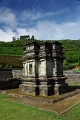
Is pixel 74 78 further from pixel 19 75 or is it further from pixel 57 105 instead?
pixel 57 105

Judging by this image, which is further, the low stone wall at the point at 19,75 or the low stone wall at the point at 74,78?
the low stone wall at the point at 19,75

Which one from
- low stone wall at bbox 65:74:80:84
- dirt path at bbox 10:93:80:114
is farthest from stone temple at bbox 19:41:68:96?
low stone wall at bbox 65:74:80:84

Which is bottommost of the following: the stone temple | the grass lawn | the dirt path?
the dirt path

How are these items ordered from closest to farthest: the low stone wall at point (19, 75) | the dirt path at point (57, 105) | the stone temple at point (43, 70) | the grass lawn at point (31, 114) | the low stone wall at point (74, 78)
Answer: the grass lawn at point (31, 114)
the dirt path at point (57, 105)
the stone temple at point (43, 70)
the low stone wall at point (74, 78)
the low stone wall at point (19, 75)

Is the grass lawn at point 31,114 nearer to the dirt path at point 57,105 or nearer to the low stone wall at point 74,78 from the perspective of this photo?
the dirt path at point 57,105

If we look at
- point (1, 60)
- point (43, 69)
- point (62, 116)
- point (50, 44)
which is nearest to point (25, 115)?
point (62, 116)

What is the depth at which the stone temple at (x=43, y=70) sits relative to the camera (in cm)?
1089

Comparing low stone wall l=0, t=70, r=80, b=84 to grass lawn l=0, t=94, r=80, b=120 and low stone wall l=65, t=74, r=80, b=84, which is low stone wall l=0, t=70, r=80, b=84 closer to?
low stone wall l=65, t=74, r=80, b=84

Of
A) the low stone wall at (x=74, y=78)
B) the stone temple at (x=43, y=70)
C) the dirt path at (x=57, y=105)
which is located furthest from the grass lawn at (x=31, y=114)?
the low stone wall at (x=74, y=78)

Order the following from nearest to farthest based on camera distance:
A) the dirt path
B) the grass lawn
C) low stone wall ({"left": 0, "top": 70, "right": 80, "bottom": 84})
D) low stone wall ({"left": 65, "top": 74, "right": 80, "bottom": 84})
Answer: the grass lawn
the dirt path
low stone wall ({"left": 65, "top": 74, "right": 80, "bottom": 84})
low stone wall ({"left": 0, "top": 70, "right": 80, "bottom": 84})

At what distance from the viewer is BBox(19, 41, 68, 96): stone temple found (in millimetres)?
10891

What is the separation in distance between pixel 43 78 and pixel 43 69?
0.71m

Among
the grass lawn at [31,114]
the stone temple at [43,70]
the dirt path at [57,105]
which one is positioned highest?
the stone temple at [43,70]

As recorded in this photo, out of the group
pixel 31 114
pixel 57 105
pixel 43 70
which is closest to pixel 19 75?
pixel 43 70
